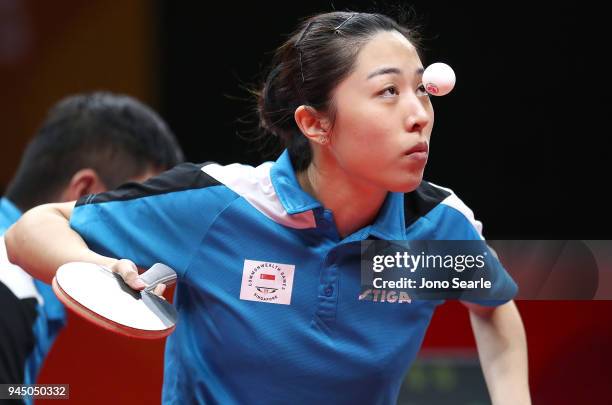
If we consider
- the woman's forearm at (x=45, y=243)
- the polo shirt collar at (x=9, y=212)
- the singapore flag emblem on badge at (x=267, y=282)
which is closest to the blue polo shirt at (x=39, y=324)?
the polo shirt collar at (x=9, y=212)

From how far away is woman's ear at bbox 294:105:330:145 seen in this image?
1.80 metres

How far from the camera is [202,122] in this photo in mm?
4426

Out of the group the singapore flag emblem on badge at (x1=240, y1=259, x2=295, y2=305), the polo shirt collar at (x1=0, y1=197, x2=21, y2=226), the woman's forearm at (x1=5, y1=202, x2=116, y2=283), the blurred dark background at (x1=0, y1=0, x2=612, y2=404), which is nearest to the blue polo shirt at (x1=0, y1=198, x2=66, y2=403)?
the polo shirt collar at (x1=0, y1=197, x2=21, y2=226)

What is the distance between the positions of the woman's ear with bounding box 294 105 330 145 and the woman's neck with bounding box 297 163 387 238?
0.07 meters

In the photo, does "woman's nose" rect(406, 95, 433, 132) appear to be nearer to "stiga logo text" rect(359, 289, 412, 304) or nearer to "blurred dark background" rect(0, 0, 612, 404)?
"stiga logo text" rect(359, 289, 412, 304)

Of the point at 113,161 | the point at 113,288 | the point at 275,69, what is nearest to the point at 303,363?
the point at 113,288

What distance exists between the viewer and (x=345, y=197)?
6.02ft

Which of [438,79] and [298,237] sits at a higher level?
[438,79]

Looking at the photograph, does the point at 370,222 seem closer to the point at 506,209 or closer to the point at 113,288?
the point at 113,288

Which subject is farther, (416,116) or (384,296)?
(384,296)

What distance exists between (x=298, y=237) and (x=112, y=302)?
48 cm

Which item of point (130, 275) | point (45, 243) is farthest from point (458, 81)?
point (130, 275)

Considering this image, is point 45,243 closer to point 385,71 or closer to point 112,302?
point 112,302

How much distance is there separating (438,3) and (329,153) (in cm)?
221
